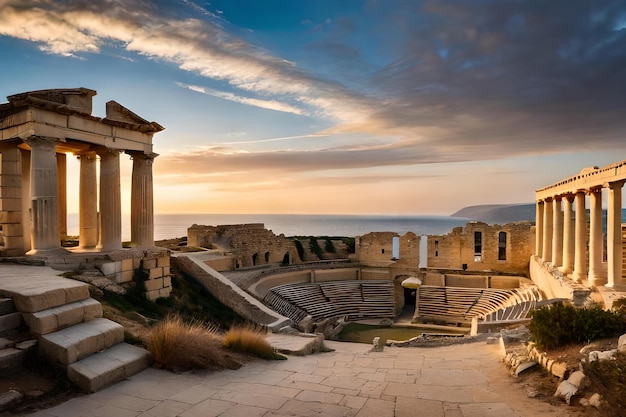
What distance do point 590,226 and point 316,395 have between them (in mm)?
16048

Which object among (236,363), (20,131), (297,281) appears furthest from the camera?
(297,281)

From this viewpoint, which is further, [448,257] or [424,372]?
[448,257]

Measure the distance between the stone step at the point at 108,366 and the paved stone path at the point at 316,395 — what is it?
0.54 feet

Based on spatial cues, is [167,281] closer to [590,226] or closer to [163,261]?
[163,261]

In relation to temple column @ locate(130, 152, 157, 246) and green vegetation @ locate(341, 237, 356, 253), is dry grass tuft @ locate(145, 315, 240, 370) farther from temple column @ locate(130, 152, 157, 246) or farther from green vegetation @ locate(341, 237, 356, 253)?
green vegetation @ locate(341, 237, 356, 253)

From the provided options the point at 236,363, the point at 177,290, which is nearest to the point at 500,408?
the point at 236,363

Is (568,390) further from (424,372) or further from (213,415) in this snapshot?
(213,415)

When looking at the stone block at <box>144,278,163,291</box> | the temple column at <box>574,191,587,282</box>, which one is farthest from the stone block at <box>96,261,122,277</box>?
the temple column at <box>574,191,587,282</box>

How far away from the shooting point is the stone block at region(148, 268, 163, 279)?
14172 mm

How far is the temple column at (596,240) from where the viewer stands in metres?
16.1

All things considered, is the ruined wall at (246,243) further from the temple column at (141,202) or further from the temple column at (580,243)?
the temple column at (580,243)

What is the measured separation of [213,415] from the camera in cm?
528

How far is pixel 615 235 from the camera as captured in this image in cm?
1509

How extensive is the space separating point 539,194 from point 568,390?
24.4m
